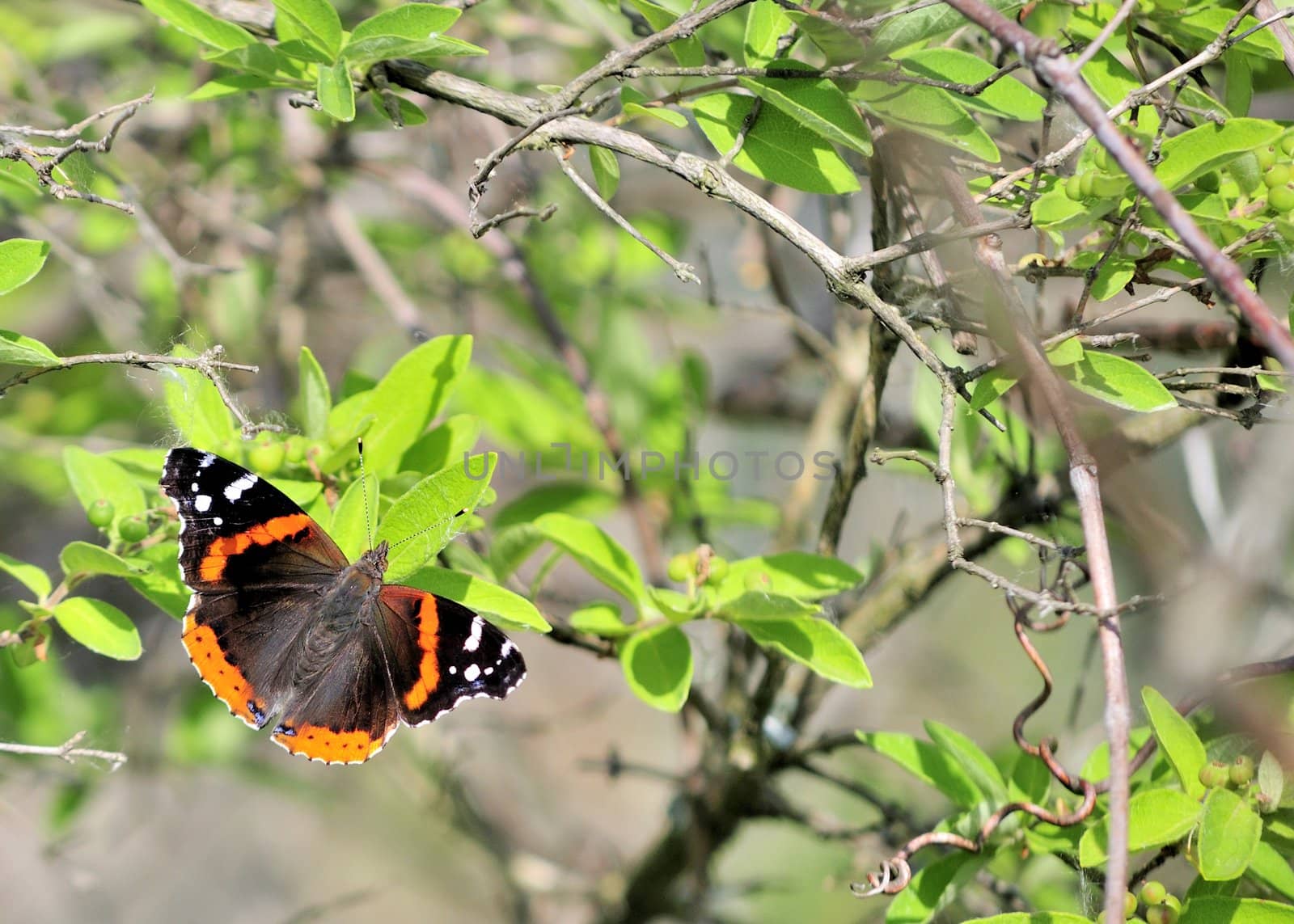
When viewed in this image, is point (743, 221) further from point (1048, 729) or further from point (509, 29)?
point (1048, 729)

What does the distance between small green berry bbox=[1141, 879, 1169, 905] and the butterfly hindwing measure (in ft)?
2.34

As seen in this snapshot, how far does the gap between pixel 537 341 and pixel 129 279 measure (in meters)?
1.35

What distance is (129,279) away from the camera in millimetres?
3197

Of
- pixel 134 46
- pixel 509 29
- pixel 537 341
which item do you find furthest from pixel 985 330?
pixel 134 46

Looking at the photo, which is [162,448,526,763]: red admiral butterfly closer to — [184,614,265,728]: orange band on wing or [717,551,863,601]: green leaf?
[184,614,265,728]: orange band on wing

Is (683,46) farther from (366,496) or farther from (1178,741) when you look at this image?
(1178,741)

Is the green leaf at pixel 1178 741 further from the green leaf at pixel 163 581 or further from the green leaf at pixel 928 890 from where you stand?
the green leaf at pixel 163 581

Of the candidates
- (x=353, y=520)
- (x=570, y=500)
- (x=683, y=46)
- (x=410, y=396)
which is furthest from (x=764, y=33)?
(x=570, y=500)

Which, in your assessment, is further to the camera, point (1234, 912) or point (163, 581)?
point (163, 581)

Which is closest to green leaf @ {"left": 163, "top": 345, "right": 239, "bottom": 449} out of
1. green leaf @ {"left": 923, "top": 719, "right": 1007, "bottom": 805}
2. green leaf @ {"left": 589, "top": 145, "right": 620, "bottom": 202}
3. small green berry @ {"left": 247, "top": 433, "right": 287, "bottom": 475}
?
small green berry @ {"left": 247, "top": 433, "right": 287, "bottom": 475}

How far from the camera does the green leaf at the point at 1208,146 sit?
37.9 inches

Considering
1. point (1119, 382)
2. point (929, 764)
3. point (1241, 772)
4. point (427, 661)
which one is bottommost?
point (427, 661)

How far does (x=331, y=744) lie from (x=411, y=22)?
3.02 ft

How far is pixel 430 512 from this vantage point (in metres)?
1.03
